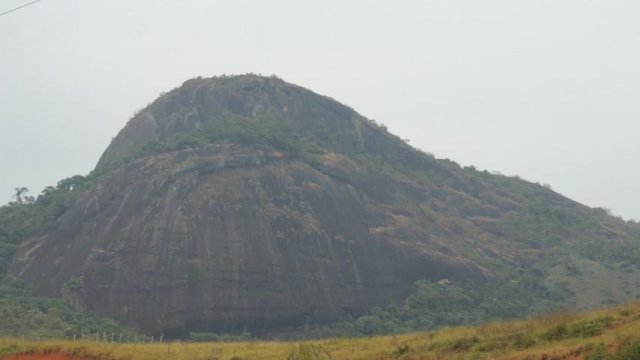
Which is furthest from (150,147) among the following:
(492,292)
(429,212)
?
(492,292)

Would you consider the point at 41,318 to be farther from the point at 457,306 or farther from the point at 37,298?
the point at 457,306

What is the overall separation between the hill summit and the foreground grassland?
24465 mm

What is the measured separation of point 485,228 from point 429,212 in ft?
33.5

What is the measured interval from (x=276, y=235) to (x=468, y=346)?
140 ft

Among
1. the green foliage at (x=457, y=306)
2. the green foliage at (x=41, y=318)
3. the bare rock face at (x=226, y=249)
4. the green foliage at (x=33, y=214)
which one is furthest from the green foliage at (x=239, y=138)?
the green foliage at (x=41, y=318)

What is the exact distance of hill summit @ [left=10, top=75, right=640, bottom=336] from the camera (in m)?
57.9

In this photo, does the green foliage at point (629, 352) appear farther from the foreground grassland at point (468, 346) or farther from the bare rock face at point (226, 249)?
the bare rock face at point (226, 249)

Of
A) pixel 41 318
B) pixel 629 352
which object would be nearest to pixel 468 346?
pixel 629 352

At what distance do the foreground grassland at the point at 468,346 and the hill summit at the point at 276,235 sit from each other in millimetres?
24465

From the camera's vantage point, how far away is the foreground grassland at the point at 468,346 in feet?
60.1

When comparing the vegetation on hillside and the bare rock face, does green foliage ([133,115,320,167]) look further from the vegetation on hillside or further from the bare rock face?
the vegetation on hillside

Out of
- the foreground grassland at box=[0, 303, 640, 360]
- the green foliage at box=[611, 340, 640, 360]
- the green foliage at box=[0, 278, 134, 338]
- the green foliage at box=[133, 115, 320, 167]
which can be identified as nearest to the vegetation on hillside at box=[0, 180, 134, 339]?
the green foliage at box=[0, 278, 134, 338]

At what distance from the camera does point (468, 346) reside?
22.5 m

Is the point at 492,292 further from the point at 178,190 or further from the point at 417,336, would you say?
the point at 417,336
